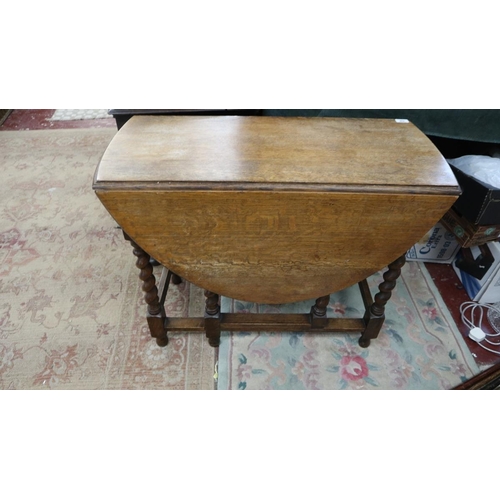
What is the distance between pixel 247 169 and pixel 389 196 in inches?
14.6

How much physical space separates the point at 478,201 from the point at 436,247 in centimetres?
42

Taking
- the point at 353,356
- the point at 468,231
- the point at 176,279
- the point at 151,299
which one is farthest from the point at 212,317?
the point at 468,231

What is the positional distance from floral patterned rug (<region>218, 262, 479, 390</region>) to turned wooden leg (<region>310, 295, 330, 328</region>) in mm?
103

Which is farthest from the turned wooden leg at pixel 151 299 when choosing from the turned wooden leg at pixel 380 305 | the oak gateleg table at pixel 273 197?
the turned wooden leg at pixel 380 305

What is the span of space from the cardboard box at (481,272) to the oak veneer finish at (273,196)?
0.65 m

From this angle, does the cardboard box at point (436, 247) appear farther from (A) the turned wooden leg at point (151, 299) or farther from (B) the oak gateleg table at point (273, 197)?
(A) the turned wooden leg at point (151, 299)

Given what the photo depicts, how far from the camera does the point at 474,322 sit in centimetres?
144

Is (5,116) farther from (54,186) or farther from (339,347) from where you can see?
(339,347)

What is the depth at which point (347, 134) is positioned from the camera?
1077 mm

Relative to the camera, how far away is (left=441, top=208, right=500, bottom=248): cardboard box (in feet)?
4.25

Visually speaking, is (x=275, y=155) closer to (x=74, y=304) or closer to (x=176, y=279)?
(x=176, y=279)

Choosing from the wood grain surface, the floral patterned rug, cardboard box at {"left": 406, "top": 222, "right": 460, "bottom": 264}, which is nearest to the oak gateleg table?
the wood grain surface

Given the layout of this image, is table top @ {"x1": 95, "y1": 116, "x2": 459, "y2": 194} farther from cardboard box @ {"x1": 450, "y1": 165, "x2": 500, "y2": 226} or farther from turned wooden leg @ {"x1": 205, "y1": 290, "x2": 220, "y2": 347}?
turned wooden leg @ {"x1": 205, "y1": 290, "x2": 220, "y2": 347}

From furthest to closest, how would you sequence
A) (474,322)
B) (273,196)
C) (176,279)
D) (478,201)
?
(176,279) < (474,322) < (478,201) < (273,196)
